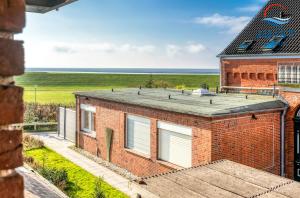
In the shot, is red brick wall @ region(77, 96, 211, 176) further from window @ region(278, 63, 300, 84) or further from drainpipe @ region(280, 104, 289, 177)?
window @ region(278, 63, 300, 84)

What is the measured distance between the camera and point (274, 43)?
24.3 meters

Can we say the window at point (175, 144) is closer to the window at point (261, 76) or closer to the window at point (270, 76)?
the window at point (270, 76)

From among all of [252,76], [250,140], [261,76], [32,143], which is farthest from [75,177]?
[252,76]

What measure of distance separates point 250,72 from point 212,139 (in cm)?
1677

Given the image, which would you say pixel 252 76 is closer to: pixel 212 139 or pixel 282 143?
pixel 282 143

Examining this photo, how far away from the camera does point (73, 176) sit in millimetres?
14828

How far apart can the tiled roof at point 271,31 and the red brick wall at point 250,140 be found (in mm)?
10766

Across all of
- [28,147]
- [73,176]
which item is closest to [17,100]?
[73,176]

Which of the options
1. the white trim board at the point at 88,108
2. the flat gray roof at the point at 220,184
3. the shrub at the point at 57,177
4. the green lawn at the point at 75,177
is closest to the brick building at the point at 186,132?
the white trim board at the point at 88,108

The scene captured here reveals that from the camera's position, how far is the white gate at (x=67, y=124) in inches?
862

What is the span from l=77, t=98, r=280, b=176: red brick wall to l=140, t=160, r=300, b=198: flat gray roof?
2067 mm

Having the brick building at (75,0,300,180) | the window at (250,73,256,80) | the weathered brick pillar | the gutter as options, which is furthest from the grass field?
the weathered brick pillar

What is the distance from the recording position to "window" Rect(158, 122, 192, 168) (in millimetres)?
12492

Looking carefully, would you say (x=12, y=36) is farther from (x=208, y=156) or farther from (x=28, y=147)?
(x=28, y=147)
